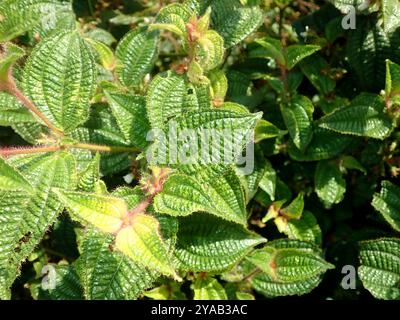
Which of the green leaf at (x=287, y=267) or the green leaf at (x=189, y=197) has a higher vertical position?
the green leaf at (x=189, y=197)

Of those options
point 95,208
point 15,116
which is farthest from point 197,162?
point 15,116

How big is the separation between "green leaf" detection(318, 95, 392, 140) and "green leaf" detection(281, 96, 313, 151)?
3.3 inches

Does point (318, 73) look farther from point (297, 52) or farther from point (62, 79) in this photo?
point (62, 79)

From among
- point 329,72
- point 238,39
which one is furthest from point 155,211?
point 329,72

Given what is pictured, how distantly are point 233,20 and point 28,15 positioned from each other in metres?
0.74

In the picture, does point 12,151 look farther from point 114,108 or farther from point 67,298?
point 67,298

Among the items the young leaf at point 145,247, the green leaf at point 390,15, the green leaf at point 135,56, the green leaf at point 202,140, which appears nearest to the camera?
the young leaf at point 145,247

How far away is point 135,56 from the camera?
6.42ft

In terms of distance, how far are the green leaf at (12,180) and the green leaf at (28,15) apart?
26.1 inches

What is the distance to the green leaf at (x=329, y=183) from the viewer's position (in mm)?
2119

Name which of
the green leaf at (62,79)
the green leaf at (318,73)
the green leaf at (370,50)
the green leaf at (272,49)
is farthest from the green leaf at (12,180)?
the green leaf at (370,50)

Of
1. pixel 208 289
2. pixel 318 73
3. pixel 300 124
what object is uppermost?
pixel 318 73

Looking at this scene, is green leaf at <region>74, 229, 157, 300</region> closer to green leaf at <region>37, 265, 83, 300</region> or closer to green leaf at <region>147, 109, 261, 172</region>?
green leaf at <region>147, 109, 261, 172</region>

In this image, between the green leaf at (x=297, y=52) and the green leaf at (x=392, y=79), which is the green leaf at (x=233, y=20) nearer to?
the green leaf at (x=297, y=52)
